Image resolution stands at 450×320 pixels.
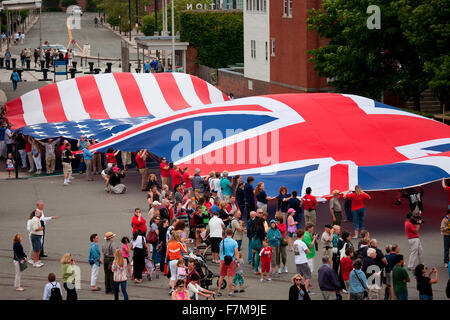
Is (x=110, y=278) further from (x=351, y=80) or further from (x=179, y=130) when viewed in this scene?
(x=351, y=80)

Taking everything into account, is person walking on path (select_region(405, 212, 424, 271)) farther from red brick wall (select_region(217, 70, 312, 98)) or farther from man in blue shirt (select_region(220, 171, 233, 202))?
red brick wall (select_region(217, 70, 312, 98))

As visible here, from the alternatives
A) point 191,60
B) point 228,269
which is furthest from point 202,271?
point 191,60

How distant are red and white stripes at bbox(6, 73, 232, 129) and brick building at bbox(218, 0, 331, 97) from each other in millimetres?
8535

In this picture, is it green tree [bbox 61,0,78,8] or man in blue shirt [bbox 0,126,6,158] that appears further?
green tree [bbox 61,0,78,8]

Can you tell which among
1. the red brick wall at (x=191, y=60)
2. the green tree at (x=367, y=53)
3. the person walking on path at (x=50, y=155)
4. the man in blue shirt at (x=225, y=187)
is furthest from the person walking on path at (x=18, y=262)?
the red brick wall at (x=191, y=60)

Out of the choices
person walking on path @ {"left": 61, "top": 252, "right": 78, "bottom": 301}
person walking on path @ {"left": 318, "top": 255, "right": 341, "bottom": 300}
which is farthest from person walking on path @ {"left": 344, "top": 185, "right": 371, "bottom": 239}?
person walking on path @ {"left": 61, "top": 252, "right": 78, "bottom": 301}

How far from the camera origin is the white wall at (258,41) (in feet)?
165

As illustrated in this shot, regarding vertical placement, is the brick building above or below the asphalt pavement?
above

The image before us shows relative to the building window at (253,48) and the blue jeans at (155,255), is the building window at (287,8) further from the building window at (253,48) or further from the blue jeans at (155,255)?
the blue jeans at (155,255)

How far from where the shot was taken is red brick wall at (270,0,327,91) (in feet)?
145

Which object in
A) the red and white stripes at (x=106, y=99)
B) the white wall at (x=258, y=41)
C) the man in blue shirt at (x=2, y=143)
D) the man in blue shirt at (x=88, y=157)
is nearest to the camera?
the man in blue shirt at (x=88, y=157)

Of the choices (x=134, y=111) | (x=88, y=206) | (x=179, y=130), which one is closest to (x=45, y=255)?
(x=88, y=206)

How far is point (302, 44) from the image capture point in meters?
44.6
